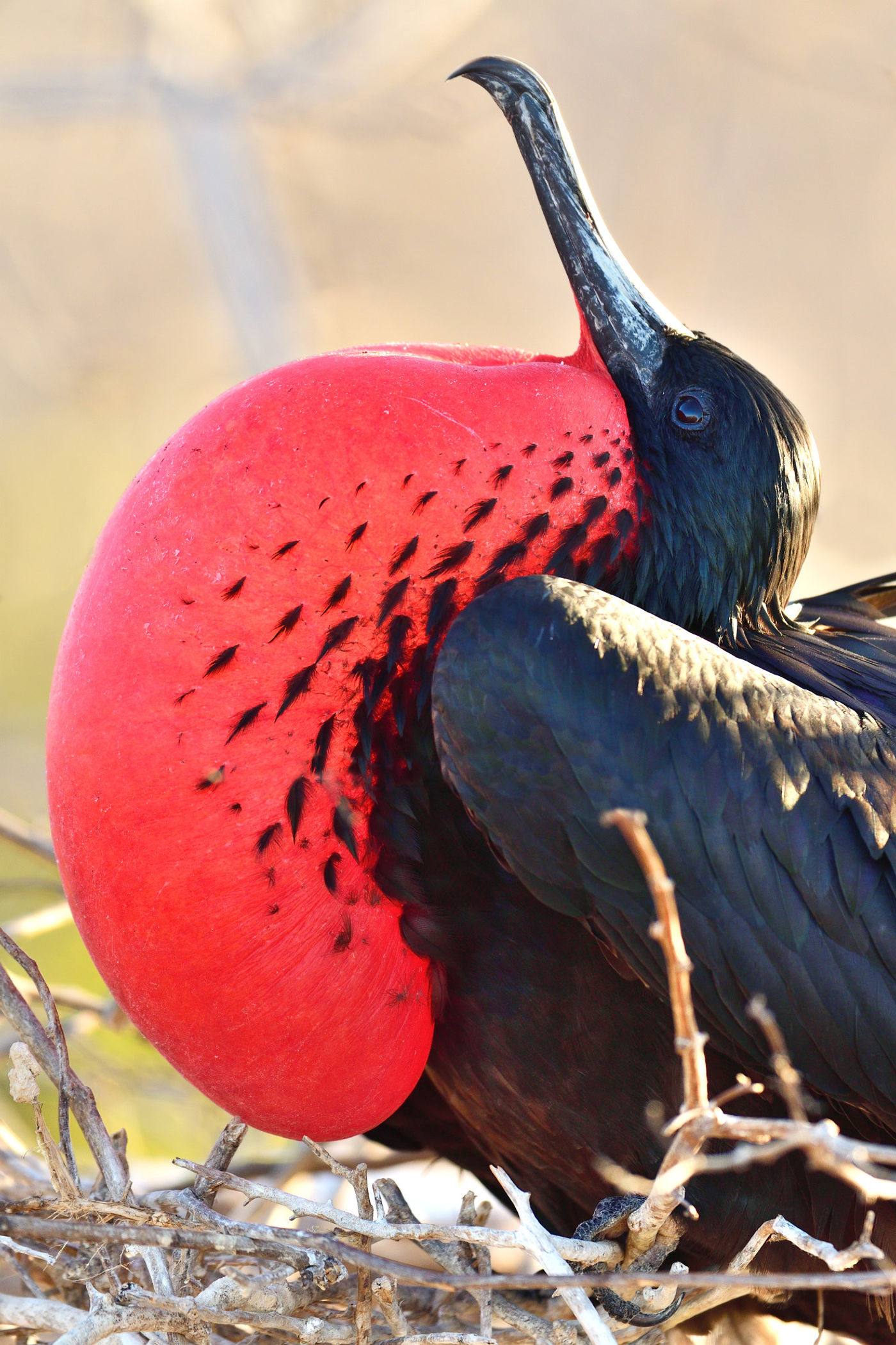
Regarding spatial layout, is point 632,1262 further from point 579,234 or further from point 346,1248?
point 579,234

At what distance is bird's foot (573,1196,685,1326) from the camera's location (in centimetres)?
144

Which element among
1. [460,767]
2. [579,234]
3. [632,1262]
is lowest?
[632,1262]

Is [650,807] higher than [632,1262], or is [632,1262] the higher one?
[650,807]

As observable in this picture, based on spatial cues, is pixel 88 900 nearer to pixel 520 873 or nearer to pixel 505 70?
pixel 520 873

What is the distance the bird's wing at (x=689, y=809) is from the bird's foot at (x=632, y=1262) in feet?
0.73

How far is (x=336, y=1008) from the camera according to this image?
1501 millimetres

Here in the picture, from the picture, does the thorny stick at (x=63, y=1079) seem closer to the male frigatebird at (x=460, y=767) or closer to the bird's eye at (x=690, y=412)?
the male frigatebird at (x=460, y=767)

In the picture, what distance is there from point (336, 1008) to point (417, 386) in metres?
0.67

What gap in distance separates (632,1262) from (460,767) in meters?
0.53

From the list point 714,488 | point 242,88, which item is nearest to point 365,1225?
point 714,488

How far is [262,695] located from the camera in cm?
142

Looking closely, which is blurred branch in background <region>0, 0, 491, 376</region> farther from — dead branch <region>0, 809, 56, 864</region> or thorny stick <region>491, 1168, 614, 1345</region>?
thorny stick <region>491, 1168, 614, 1345</region>

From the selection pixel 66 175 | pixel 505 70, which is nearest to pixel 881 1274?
pixel 505 70

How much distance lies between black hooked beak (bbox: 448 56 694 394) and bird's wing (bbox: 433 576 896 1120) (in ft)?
1.52
